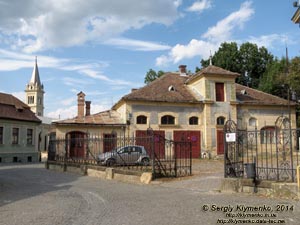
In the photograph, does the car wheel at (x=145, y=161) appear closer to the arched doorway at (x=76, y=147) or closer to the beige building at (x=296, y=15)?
the arched doorway at (x=76, y=147)

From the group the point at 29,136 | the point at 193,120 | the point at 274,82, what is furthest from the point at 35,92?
the point at 193,120

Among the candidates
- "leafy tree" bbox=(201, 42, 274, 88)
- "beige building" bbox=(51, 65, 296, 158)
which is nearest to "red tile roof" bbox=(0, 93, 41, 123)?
"beige building" bbox=(51, 65, 296, 158)

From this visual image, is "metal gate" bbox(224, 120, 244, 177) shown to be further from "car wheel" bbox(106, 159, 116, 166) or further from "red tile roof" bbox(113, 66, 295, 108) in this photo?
Answer: "red tile roof" bbox(113, 66, 295, 108)

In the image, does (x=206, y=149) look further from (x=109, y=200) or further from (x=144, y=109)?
(x=109, y=200)

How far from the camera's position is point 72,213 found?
26.3 feet

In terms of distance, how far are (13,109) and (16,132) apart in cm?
234

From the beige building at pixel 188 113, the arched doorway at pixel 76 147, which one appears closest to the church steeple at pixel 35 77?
the beige building at pixel 188 113

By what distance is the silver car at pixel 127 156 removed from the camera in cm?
1670

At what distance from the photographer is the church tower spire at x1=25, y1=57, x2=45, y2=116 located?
9594 centimetres

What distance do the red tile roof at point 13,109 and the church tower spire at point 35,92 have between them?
206 ft

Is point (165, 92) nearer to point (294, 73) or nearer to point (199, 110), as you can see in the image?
point (199, 110)

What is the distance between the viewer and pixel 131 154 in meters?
17.4

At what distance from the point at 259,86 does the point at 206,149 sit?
60.9 feet

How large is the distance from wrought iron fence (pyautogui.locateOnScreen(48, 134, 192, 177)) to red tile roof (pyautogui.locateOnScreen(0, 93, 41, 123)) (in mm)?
13334
